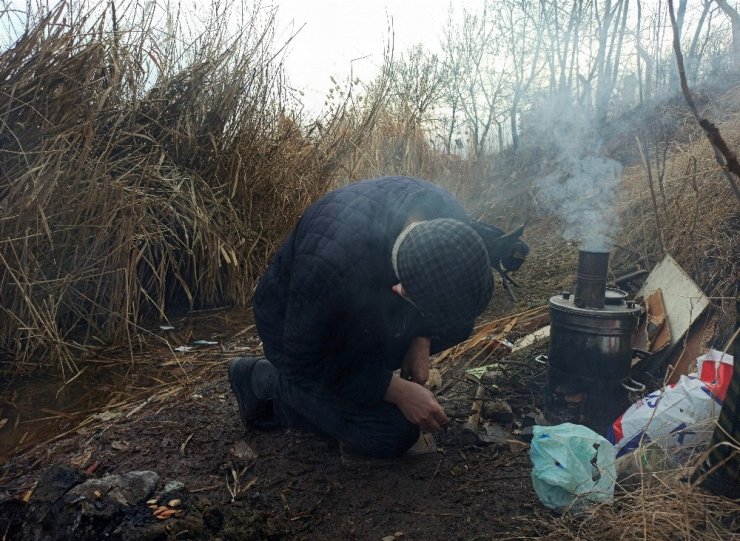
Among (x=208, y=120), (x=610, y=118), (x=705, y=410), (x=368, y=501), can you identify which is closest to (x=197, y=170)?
(x=208, y=120)

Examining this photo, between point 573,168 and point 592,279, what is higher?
point 573,168

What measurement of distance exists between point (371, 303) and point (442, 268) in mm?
503

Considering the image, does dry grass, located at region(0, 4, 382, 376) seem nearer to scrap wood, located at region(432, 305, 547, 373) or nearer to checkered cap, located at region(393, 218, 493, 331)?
scrap wood, located at region(432, 305, 547, 373)

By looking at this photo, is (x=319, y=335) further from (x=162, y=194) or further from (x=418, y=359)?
(x=162, y=194)

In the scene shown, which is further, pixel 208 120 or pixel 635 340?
pixel 208 120

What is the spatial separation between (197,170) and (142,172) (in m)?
0.82

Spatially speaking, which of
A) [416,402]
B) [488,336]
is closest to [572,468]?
[416,402]

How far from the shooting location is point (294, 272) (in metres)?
2.24

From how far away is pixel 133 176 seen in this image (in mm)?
4652

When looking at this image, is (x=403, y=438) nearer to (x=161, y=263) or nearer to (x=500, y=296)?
(x=161, y=263)

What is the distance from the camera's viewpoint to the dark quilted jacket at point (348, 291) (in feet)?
7.11

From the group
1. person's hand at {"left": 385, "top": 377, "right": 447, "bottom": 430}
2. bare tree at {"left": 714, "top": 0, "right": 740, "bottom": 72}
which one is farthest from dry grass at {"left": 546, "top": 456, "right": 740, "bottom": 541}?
bare tree at {"left": 714, "top": 0, "right": 740, "bottom": 72}

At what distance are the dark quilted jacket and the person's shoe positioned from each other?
0.51 m

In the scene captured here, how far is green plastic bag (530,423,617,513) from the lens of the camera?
218 cm
